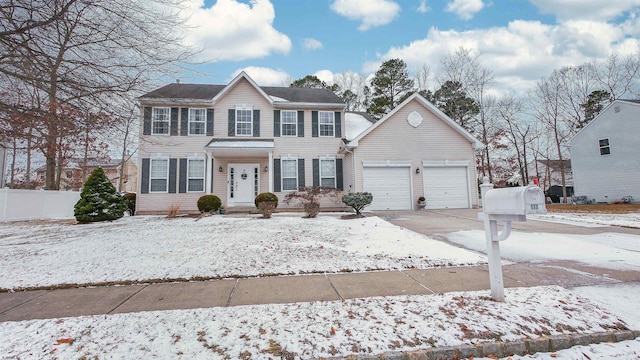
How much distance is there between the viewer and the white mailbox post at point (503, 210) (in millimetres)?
2779

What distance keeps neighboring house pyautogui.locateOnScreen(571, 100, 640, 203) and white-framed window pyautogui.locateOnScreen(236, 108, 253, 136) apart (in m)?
22.6

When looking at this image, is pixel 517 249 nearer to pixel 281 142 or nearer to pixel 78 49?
pixel 78 49

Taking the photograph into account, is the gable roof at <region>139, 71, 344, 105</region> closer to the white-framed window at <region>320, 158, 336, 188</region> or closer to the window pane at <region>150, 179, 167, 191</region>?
the white-framed window at <region>320, 158, 336, 188</region>

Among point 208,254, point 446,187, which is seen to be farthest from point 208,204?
point 446,187

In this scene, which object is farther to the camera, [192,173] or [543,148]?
[543,148]

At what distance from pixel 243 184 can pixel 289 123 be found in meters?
4.04

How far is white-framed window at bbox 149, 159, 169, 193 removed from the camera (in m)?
14.4

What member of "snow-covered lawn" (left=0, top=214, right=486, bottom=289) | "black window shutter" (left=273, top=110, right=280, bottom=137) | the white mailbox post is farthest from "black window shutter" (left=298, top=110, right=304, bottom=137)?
the white mailbox post

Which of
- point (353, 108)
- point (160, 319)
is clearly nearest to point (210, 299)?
point (160, 319)

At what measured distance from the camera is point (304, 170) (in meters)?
15.1

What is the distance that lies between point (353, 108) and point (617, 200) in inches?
833

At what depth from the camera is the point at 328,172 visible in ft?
50.6

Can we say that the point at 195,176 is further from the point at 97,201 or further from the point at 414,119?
the point at 414,119

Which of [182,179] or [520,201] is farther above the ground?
[182,179]
